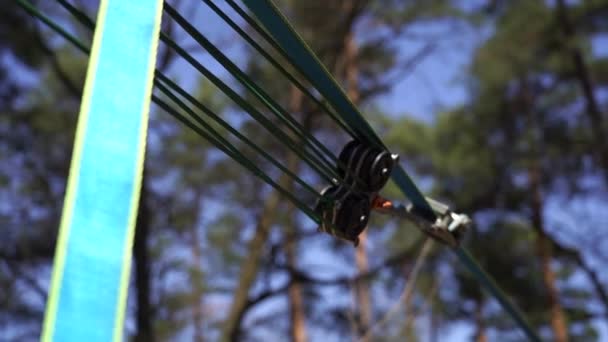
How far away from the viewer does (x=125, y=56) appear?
1.20 meters

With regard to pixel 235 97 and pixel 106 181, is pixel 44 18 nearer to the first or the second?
pixel 235 97

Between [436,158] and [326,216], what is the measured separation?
1265cm

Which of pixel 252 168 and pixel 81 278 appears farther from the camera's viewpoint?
pixel 252 168

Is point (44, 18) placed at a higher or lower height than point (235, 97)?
higher

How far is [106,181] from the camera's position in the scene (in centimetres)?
110

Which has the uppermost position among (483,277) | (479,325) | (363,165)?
(479,325)

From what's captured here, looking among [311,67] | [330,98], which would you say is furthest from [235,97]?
[330,98]

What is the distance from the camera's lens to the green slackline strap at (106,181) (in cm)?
101

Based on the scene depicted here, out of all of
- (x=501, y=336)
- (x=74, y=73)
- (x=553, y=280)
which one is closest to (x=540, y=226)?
(x=553, y=280)

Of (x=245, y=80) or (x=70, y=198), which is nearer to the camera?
(x=70, y=198)

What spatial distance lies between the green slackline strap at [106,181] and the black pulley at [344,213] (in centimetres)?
104

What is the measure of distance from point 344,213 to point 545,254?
35.7 feet

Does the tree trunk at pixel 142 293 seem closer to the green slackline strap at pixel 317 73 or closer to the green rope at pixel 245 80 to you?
Answer: the green slackline strap at pixel 317 73

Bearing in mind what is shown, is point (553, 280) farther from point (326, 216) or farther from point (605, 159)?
point (326, 216)
